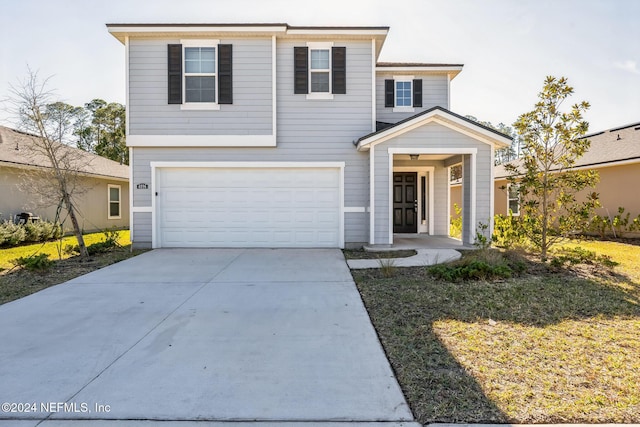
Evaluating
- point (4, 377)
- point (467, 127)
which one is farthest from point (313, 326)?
point (467, 127)

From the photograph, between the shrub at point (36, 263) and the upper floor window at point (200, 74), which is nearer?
the shrub at point (36, 263)

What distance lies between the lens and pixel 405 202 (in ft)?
42.9

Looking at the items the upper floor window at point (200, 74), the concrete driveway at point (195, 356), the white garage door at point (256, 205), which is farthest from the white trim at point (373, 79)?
the concrete driveway at point (195, 356)

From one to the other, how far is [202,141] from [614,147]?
589 inches

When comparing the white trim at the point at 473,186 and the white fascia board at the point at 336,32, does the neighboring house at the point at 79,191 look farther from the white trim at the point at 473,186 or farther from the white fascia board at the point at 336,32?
the white trim at the point at 473,186

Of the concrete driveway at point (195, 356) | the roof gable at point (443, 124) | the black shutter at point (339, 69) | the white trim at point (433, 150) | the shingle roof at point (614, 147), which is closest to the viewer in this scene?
the concrete driveway at point (195, 356)

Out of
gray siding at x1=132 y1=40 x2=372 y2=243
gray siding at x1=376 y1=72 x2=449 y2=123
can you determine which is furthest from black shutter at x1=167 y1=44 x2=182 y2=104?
gray siding at x1=376 y1=72 x2=449 y2=123

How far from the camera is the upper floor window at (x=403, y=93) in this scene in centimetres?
1187

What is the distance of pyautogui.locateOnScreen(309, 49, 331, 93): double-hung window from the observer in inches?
410

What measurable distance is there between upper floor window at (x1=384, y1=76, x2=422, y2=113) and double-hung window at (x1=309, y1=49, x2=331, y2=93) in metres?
2.38

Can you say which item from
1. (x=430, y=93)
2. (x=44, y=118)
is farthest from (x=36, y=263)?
(x=430, y=93)

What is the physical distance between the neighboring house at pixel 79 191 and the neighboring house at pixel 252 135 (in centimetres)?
229

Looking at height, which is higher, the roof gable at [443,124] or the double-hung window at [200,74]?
the double-hung window at [200,74]

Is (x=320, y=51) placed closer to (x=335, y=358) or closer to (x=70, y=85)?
(x=70, y=85)
